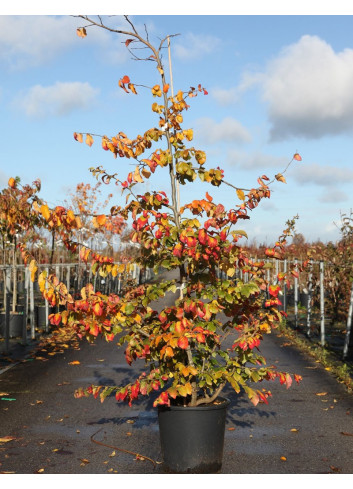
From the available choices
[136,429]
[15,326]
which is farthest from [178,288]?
[15,326]

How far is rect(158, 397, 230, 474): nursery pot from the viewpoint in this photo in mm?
5996

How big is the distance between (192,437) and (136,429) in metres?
1.73

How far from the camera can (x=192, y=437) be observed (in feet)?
19.7

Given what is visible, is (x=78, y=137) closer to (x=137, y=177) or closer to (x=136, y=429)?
(x=137, y=177)

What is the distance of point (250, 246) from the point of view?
4253 centimetres

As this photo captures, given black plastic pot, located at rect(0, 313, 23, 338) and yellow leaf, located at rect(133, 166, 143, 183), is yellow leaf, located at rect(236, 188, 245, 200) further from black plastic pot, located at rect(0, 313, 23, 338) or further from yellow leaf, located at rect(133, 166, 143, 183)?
black plastic pot, located at rect(0, 313, 23, 338)

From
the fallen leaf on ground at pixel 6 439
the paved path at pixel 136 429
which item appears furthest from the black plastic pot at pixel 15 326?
the fallen leaf on ground at pixel 6 439

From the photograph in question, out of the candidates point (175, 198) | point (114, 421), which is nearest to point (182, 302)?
point (175, 198)

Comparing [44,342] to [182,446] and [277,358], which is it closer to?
[277,358]

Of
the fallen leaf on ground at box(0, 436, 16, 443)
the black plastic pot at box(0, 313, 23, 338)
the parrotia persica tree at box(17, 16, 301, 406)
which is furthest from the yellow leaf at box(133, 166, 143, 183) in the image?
the black plastic pot at box(0, 313, 23, 338)

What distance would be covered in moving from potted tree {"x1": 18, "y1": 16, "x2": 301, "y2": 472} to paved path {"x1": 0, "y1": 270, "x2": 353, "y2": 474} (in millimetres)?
540

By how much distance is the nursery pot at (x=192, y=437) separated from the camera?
236 inches

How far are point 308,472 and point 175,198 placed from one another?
277 centimetres

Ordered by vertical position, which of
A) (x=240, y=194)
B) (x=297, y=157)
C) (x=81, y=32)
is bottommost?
(x=240, y=194)
